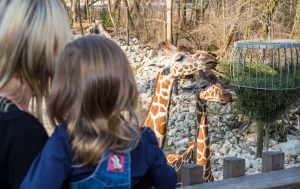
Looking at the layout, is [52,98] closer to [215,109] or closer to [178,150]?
[178,150]

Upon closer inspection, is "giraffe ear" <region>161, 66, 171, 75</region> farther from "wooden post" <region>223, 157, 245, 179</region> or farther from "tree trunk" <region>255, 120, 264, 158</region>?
"wooden post" <region>223, 157, 245, 179</region>

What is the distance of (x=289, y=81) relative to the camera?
544cm

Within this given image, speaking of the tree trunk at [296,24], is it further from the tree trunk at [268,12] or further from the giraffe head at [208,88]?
the giraffe head at [208,88]

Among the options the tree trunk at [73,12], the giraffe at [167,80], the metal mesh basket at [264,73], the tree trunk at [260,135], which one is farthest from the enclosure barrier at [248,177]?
the tree trunk at [73,12]

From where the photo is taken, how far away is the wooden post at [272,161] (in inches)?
83.2

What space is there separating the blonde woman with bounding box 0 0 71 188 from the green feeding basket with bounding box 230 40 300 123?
159 inches

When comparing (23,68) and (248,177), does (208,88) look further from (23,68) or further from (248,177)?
(23,68)

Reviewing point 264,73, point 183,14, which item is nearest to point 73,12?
point 183,14

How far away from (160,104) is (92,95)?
3.33 metres

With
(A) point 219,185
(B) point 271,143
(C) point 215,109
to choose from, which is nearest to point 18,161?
(A) point 219,185

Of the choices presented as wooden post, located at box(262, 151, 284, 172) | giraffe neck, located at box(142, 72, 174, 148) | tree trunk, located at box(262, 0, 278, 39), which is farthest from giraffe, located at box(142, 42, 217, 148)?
tree trunk, located at box(262, 0, 278, 39)

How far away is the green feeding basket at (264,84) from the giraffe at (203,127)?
1.01ft

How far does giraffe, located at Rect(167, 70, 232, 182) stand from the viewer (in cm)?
453

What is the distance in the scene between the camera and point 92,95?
133 centimetres
